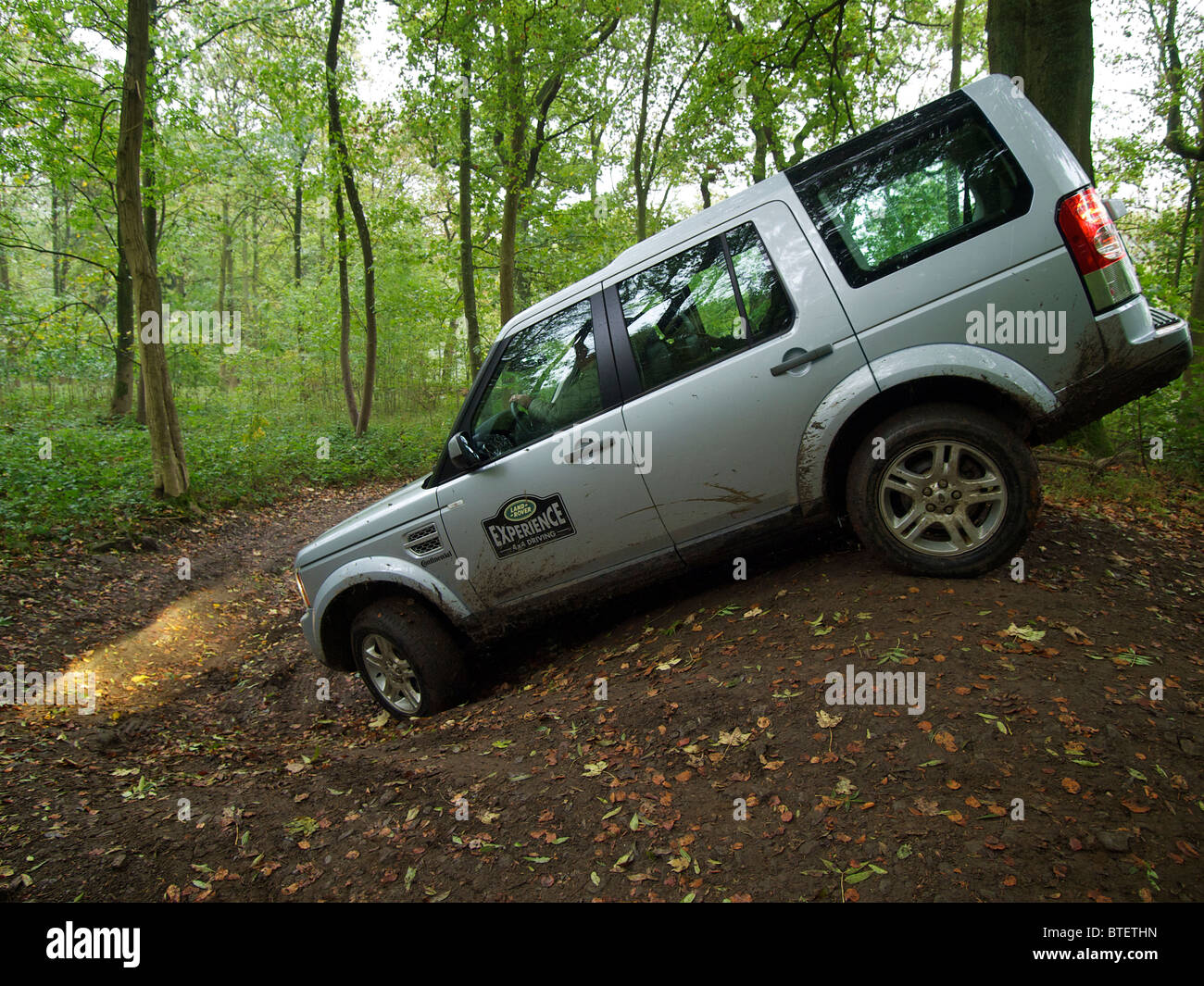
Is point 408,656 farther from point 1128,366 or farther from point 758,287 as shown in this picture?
point 1128,366

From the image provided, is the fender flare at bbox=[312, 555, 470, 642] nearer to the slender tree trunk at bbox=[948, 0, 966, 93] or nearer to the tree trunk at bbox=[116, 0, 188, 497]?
the tree trunk at bbox=[116, 0, 188, 497]

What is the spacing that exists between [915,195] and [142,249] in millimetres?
9969

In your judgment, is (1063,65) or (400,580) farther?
(1063,65)

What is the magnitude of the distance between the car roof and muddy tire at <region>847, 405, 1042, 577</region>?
56.8 inches

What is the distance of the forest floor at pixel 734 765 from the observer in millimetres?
2197

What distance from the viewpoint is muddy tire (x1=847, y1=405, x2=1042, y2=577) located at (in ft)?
10.8

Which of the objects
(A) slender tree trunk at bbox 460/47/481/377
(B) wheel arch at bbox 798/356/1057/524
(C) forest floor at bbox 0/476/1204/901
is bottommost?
(C) forest floor at bbox 0/476/1204/901

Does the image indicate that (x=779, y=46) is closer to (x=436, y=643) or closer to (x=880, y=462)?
(x=880, y=462)

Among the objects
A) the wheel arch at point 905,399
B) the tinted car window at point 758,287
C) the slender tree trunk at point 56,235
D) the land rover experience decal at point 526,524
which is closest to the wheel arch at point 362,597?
the land rover experience decal at point 526,524

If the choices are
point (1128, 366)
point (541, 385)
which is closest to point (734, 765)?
point (541, 385)

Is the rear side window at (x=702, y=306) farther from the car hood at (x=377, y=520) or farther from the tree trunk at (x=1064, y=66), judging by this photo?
the tree trunk at (x=1064, y=66)

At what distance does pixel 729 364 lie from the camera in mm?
3600

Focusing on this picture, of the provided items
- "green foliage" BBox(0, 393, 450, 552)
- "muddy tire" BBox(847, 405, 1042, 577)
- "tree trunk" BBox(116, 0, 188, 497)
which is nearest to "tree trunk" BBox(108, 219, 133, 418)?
"green foliage" BBox(0, 393, 450, 552)
